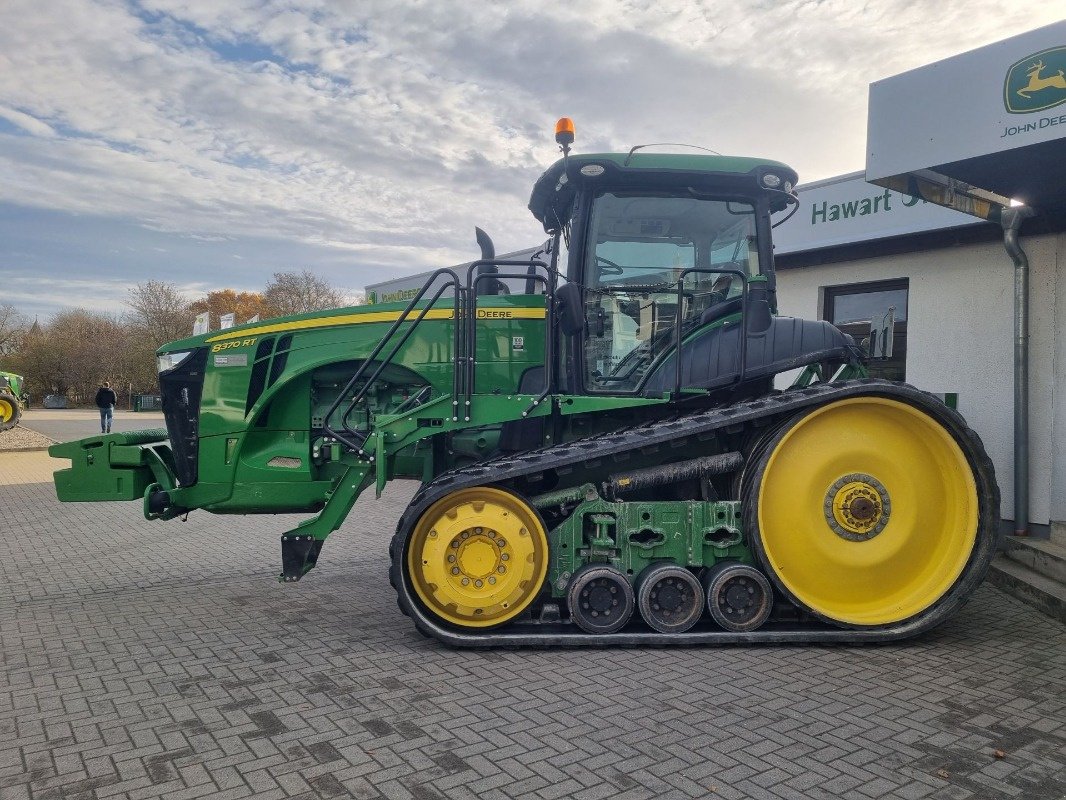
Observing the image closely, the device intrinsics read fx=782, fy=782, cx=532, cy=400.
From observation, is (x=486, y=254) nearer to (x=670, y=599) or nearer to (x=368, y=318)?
(x=368, y=318)

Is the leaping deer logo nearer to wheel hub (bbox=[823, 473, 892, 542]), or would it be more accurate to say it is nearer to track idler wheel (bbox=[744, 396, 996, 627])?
track idler wheel (bbox=[744, 396, 996, 627])

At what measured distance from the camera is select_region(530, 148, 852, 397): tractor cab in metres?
5.29

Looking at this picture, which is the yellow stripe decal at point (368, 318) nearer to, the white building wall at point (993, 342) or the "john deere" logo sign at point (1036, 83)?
the "john deere" logo sign at point (1036, 83)

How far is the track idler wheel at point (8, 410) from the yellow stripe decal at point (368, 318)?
20.9m

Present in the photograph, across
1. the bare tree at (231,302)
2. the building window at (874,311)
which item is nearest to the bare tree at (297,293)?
the bare tree at (231,302)

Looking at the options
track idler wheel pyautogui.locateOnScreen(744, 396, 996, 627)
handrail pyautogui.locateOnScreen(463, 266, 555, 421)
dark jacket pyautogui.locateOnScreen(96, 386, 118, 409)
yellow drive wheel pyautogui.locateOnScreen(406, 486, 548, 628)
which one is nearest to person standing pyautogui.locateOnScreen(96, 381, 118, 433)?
dark jacket pyautogui.locateOnScreen(96, 386, 118, 409)

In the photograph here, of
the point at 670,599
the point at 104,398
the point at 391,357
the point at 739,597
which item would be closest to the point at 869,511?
the point at 739,597

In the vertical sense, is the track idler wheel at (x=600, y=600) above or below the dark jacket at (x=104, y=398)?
below

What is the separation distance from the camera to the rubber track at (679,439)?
188 inches

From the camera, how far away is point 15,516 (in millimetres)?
9742

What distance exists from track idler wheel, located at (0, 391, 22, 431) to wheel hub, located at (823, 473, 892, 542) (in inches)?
961

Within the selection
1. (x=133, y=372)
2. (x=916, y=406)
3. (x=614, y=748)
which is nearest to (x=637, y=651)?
(x=614, y=748)

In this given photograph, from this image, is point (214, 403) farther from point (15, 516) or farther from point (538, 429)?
point (15, 516)

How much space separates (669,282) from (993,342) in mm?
4428
